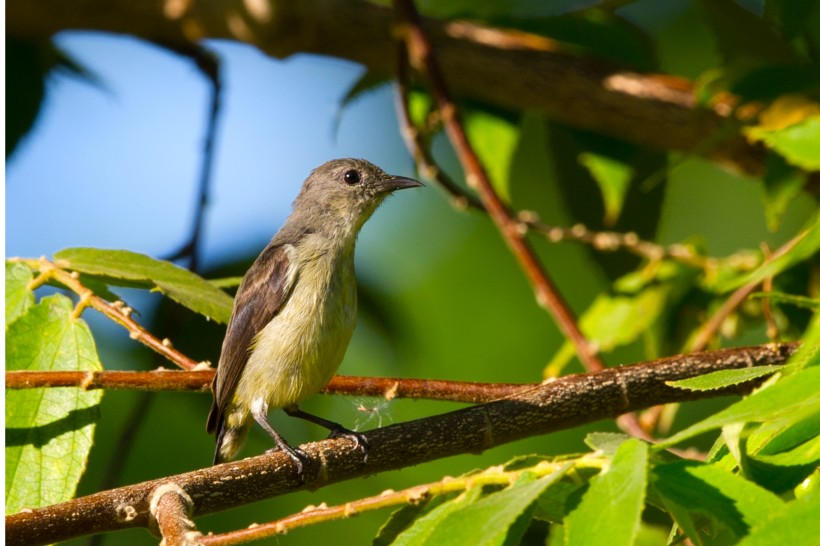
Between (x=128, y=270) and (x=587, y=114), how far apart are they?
2.48m

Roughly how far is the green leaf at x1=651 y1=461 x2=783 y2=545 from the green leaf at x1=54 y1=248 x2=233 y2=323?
149 cm

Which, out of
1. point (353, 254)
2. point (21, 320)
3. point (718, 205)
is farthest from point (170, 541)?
point (718, 205)

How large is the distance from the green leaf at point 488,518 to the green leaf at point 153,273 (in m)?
1.33

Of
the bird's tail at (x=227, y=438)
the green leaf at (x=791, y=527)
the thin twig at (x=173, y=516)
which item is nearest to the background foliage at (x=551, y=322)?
the green leaf at (x=791, y=527)

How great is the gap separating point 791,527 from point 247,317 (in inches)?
101

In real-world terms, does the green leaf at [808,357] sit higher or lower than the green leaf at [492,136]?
lower

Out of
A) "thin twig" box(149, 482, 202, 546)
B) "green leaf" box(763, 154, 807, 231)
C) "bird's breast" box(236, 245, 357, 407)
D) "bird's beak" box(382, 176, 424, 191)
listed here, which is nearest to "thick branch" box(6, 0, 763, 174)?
"bird's beak" box(382, 176, 424, 191)

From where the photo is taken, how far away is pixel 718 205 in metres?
8.07

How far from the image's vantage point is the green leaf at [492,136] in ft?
14.8

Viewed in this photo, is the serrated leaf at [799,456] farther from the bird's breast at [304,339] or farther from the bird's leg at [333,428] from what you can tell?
the bird's breast at [304,339]

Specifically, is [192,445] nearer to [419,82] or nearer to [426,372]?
[426,372]

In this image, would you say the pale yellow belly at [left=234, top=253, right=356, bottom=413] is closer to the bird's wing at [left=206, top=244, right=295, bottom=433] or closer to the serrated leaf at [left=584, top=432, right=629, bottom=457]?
the bird's wing at [left=206, top=244, right=295, bottom=433]

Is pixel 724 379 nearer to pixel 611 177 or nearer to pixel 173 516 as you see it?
pixel 173 516

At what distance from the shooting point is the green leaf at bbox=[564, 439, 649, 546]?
1.50 m
